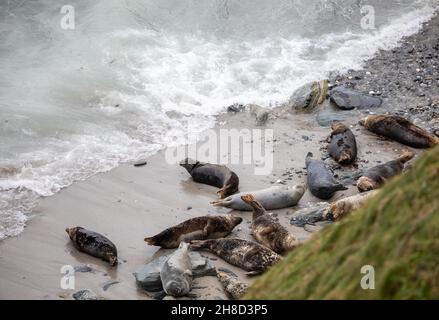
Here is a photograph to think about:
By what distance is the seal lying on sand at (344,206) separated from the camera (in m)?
7.20

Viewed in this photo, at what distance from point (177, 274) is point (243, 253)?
2.89 feet

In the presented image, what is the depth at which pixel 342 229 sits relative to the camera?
12.4 feet

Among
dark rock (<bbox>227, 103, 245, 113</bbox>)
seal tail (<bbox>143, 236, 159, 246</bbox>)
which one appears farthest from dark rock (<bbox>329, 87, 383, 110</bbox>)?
seal tail (<bbox>143, 236, 159, 246</bbox>)

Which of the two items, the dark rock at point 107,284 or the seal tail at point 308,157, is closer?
the dark rock at point 107,284

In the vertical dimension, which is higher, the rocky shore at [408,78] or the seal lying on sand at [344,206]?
the rocky shore at [408,78]

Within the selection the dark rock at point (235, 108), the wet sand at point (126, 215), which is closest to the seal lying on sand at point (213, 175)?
the wet sand at point (126, 215)

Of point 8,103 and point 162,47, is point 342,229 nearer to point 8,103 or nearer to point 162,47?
point 8,103

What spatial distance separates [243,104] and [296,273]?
756 centimetres

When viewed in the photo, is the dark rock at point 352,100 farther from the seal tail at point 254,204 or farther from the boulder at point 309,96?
the seal tail at point 254,204

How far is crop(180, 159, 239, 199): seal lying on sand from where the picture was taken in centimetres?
833

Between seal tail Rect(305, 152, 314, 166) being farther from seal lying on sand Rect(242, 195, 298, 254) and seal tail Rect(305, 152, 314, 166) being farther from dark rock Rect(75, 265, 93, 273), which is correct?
dark rock Rect(75, 265, 93, 273)

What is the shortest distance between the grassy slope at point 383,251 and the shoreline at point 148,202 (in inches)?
98.8

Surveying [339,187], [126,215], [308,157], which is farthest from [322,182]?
[126,215]
